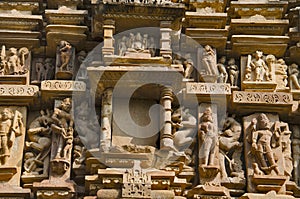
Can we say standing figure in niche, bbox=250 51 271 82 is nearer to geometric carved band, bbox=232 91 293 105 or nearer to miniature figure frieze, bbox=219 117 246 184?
geometric carved band, bbox=232 91 293 105

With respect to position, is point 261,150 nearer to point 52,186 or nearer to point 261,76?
point 261,76

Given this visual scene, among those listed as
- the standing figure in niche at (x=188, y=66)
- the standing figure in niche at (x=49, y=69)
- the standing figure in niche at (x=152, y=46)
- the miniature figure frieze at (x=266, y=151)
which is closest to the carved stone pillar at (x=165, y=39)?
the standing figure in niche at (x=152, y=46)

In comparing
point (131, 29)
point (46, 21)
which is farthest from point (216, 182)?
point (46, 21)

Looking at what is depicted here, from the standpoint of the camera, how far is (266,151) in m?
10.1

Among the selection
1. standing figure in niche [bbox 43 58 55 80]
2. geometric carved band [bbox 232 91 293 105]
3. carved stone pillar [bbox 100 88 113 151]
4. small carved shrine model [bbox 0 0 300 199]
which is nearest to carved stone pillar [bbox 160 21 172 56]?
small carved shrine model [bbox 0 0 300 199]

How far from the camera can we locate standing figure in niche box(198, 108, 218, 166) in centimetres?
997

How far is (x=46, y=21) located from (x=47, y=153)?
2.06 metres

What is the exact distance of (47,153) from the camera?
33.2ft

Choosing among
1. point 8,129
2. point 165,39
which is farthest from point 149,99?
point 8,129

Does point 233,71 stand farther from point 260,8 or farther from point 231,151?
point 231,151

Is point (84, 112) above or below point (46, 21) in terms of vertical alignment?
below

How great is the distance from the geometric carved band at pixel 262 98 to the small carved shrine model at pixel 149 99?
0.6 inches

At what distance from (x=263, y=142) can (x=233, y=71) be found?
1.21m

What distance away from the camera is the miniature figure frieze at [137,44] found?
1055cm
